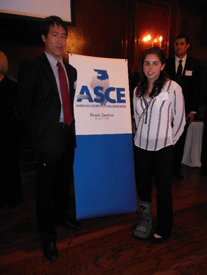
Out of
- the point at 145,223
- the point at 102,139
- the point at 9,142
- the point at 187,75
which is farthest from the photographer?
the point at 187,75

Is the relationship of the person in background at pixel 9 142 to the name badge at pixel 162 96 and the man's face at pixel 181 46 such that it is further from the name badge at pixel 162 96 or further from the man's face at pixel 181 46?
the man's face at pixel 181 46

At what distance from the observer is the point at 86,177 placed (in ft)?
6.14

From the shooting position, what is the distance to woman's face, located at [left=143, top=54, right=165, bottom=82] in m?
1.46

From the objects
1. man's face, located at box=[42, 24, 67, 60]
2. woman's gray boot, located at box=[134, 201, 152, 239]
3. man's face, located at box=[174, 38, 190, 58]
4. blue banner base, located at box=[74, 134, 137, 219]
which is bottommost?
woman's gray boot, located at box=[134, 201, 152, 239]

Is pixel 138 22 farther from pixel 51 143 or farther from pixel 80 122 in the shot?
pixel 51 143

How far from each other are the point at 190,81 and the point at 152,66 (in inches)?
65.0

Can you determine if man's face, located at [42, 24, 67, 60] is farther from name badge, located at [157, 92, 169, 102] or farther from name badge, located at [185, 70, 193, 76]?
name badge, located at [185, 70, 193, 76]

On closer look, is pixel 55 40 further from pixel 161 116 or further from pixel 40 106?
pixel 161 116

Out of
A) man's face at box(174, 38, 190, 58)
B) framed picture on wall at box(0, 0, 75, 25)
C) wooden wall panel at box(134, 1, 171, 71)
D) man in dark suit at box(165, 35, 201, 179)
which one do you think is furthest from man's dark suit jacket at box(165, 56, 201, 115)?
framed picture on wall at box(0, 0, 75, 25)

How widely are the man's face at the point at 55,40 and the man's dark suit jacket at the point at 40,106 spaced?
0.07m

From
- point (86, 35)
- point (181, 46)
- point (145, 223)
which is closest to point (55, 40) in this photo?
→ point (145, 223)

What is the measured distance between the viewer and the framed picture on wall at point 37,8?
2.56 m

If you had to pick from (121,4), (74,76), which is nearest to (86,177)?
(74,76)

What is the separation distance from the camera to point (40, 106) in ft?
4.58
